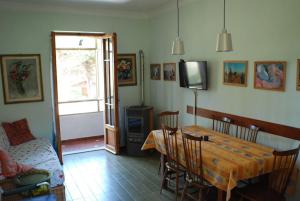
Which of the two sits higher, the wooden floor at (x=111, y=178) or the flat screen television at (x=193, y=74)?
the flat screen television at (x=193, y=74)

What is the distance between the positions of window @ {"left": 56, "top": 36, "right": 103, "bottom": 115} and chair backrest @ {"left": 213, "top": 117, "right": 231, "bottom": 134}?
3.40 metres

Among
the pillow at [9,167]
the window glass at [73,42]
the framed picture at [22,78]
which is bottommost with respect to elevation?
the pillow at [9,167]

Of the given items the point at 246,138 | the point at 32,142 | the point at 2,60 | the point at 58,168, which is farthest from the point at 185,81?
the point at 2,60

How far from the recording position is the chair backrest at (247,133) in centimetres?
338

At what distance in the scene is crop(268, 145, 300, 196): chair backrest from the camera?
262 cm

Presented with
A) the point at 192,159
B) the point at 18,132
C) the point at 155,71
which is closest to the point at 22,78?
the point at 18,132

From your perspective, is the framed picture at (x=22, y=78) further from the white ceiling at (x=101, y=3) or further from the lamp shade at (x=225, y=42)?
the lamp shade at (x=225, y=42)

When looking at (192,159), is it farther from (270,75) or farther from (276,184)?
(270,75)

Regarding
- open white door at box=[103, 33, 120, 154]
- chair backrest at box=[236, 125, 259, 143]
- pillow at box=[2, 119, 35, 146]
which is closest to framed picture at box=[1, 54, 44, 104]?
pillow at box=[2, 119, 35, 146]

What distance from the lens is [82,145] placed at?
5922 mm

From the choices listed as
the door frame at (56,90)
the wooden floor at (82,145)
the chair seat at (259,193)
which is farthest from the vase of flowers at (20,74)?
the chair seat at (259,193)

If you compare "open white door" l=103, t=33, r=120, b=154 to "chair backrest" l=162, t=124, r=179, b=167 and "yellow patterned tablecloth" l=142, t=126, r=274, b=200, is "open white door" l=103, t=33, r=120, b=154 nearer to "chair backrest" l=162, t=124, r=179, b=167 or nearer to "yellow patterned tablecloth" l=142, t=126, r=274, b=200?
"chair backrest" l=162, t=124, r=179, b=167

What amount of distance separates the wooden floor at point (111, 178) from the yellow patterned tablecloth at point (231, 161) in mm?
882

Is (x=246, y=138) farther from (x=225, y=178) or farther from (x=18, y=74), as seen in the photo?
(x=18, y=74)
